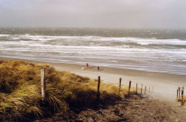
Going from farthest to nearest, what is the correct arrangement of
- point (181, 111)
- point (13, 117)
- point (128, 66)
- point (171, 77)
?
1. point (128, 66)
2. point (171, 77)
3. point (181, 111)
4. point (13, 117)

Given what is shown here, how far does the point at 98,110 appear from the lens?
7523 mm

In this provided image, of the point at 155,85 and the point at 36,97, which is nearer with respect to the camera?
the point at 36,97

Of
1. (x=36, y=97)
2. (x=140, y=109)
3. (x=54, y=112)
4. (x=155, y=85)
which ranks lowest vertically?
(x=155, y=85)

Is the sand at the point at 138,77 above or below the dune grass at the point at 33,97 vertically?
below

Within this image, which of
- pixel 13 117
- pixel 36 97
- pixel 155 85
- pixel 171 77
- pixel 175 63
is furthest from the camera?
pixel 175 63

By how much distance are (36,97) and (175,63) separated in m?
25.2

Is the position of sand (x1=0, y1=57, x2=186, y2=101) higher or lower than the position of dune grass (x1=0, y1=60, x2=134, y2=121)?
lower

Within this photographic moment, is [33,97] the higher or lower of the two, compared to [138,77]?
higher

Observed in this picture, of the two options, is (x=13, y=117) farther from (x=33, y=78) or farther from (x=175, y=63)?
(x=175, y=63)

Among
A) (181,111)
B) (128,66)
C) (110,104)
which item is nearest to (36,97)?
(110,104)

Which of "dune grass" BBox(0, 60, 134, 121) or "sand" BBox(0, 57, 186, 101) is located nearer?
"dune grass" BBox(0, 60, 134, 121)

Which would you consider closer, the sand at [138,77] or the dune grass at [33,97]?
the dune grass at [33,97]

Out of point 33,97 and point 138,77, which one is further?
point 138,77

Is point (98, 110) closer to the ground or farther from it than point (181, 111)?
farther from it
